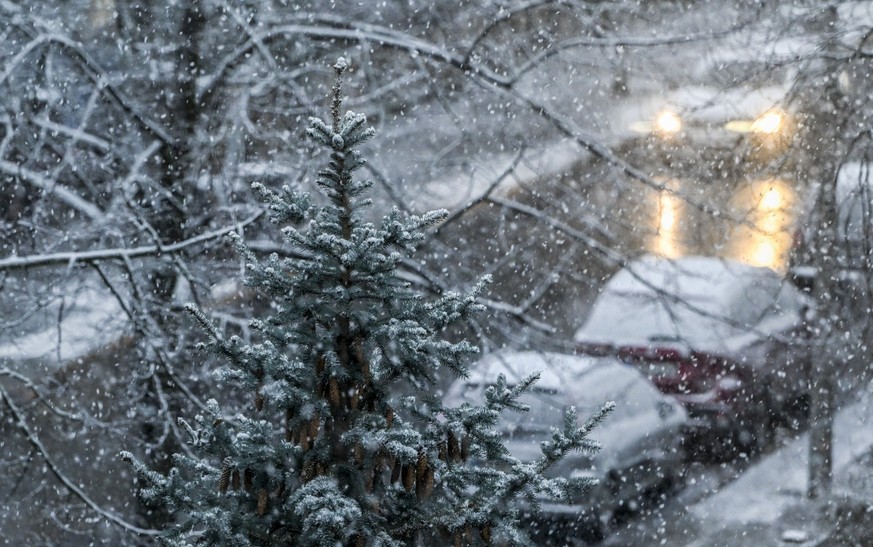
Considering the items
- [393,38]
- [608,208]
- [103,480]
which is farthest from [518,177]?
[103,480]

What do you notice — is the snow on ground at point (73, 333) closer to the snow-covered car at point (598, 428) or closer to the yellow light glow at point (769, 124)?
the snow-covered car at point (598, 428)

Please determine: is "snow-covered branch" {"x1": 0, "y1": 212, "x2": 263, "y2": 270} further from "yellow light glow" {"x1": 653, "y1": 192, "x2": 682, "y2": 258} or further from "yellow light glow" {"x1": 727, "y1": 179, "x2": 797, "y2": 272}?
"yellow light glow" {"x1": 727, "y1": 179, "x2": 797, "y2": 272}

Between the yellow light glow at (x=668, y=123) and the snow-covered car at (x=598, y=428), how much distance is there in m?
1.98

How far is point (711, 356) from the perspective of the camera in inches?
380

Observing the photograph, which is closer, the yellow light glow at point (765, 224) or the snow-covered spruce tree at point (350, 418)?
the snow-covered spruce tree at point (350, 418)

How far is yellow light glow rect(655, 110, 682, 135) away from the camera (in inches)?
335

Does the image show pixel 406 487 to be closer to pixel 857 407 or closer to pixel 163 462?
pixel 163 462

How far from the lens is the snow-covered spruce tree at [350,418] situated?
121 inches

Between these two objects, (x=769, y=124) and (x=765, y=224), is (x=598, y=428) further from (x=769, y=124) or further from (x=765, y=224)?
(x=769, y=124)

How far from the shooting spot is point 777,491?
9.67m

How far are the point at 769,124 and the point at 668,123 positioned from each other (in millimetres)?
778

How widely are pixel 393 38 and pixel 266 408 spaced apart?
517 centimetres

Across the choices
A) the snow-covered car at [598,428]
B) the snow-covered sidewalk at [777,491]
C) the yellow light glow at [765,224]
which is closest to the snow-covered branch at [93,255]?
the snow-covered car at [598,428]

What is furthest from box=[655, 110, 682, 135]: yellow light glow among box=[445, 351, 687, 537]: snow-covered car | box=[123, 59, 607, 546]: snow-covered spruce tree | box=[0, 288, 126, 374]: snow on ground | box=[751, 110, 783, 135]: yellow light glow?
box=[123, 59, 607, 546]: snow-covered spruce tree
